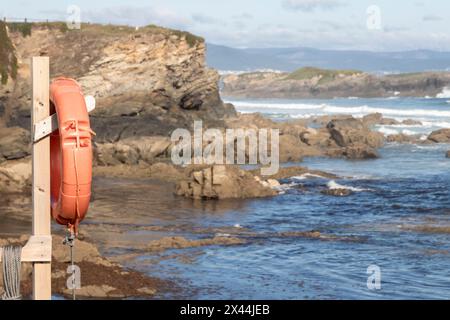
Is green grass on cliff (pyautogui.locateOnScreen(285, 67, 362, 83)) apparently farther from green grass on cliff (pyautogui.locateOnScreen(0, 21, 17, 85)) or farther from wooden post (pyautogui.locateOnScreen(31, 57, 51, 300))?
wooden post (pyautogui.locateOnScreen(31, 57, 51, 300))

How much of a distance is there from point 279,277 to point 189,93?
2976 centimetres

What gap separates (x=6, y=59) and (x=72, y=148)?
33.0m

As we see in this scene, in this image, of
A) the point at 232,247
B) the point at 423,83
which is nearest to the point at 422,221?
the point at 232,247

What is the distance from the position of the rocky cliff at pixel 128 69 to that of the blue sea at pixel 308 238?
8.53 meters

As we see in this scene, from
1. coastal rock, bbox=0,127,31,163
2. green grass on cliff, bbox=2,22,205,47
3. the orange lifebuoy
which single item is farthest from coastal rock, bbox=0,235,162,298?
green grass on cliff, bbox=2,22,205,47

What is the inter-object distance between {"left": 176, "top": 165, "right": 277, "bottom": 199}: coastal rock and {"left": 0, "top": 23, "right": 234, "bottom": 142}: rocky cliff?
11417 mm

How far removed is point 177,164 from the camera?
1556 inches

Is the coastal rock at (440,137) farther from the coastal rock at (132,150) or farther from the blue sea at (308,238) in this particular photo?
the coastal rock at (132,150)

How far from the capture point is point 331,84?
502 ft

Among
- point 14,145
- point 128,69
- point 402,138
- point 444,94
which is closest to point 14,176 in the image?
point 14,145
